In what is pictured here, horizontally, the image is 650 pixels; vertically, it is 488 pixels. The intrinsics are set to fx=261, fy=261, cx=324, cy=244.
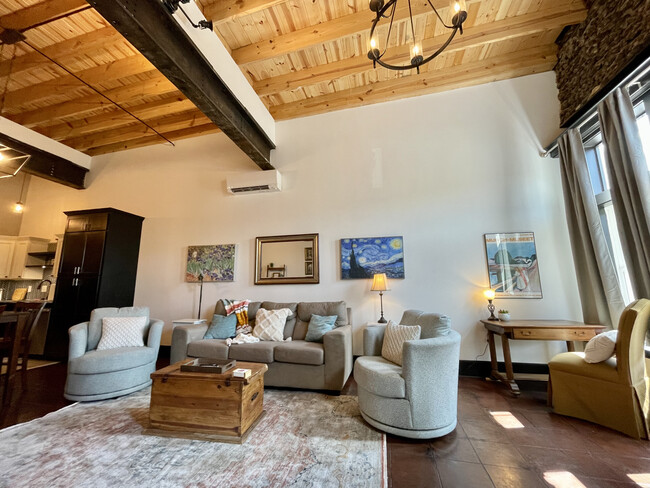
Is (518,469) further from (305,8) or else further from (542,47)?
(542,47)

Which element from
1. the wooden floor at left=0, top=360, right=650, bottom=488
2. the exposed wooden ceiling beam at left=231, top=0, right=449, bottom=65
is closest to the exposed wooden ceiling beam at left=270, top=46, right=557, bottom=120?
the exposed wooden ceiling beam at left=231, top=0, right=449, bottom=65

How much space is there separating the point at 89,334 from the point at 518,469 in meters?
3.99

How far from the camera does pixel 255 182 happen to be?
4309 millimetres

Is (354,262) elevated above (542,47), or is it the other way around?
(542,47)

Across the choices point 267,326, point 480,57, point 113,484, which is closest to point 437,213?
point 480,57

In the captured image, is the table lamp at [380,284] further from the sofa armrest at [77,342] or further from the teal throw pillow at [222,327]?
the sofa armrest at [77,342]

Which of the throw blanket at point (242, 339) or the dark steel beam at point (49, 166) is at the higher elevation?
the dark steel beam at point (49, 166)

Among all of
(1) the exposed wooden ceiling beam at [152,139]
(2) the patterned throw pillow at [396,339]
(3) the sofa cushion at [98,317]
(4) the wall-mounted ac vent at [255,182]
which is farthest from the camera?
(1) the exposed wooden ceiling beam at [152,139]

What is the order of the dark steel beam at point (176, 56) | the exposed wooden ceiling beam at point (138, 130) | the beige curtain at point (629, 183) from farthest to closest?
the exposed wooden ceiling beam at point (138, 130) → the beige curtain at point (629, 183) → the dark steel beam at point (176, 56)

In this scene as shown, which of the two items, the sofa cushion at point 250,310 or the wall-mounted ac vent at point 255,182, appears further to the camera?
the wall-mounted ac vent at point 255,182

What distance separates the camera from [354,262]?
3857 millimetres

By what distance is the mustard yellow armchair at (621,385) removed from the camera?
→ 194 cm

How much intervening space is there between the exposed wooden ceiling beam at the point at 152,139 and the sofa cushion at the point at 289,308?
341cm

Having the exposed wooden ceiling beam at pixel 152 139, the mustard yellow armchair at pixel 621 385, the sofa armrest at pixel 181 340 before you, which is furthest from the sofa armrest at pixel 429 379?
the exposed wooden ceiling beam at pixel 152 139
